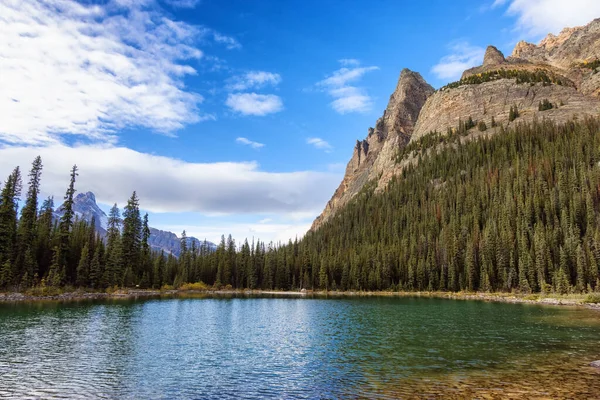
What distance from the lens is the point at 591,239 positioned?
343 feet

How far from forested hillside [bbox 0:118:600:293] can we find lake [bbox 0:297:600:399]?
52955mm

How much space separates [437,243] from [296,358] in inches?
5073

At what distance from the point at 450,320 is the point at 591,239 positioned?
7700 centimetres

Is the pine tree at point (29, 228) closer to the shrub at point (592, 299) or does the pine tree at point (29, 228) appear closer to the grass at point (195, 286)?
the grass at point (195, 286)

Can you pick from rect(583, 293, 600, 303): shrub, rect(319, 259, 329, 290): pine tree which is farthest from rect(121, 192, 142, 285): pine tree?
rect(583, 293, 600, 303): shrub

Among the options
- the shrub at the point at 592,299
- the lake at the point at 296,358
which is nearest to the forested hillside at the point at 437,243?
the shrub at the point at 592,299

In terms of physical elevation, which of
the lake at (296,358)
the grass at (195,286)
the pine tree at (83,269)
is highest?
the pine tree at (83,269)

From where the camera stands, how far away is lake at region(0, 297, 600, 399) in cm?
2264

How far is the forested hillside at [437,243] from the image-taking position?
3915 inches

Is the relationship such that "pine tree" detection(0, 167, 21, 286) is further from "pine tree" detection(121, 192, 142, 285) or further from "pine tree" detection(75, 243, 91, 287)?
"pine tree" detection(121, 192, 142, 285)

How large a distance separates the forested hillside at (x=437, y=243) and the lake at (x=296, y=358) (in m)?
53.0

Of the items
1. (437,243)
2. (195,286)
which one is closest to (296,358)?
(195,286)

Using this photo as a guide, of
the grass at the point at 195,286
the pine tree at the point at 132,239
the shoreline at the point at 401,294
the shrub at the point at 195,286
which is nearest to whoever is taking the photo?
the shoreline at the point at 401,294

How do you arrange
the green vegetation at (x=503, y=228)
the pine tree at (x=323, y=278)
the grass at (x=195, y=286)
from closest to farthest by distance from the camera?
the green vegetation at (x=503, y=228)
the grass at (x=195, y=286)
the pine tree at (x=323, y=278)
